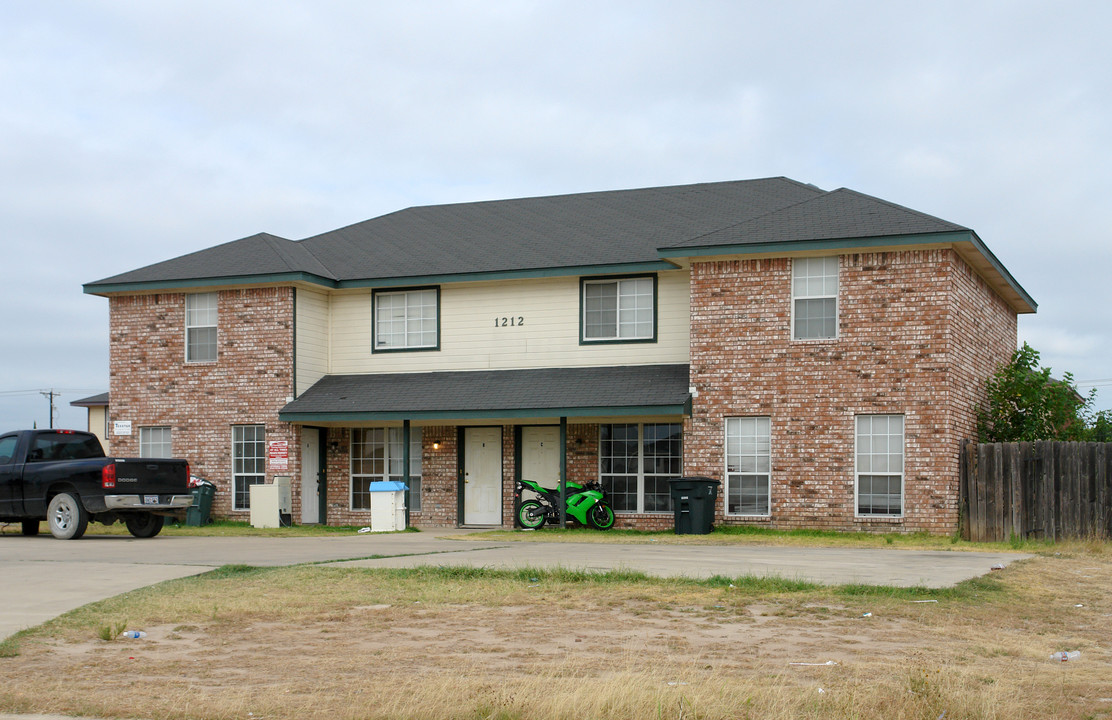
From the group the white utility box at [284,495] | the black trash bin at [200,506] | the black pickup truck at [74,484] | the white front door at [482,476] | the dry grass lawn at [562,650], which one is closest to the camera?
the dry grass lawn at [562,650]

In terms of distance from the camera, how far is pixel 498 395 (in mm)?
24266

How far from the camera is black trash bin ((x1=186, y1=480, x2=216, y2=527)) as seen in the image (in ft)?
84.2

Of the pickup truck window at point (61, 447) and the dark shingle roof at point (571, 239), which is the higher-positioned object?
the dark shingle roof at point (571, 239)

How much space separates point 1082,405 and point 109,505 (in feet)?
64.6

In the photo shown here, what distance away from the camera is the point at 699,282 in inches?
904

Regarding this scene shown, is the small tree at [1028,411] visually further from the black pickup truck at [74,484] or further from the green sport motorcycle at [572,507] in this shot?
the black pickup truck at [74,484]

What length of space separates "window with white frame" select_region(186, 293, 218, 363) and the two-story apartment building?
54 mm

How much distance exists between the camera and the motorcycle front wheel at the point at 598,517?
2372 centimetres

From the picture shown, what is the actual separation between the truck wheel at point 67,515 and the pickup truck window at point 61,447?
2.89 ft

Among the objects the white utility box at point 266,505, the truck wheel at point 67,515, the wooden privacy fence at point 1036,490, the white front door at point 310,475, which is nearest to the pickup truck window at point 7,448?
the truck wheel at point 67,515

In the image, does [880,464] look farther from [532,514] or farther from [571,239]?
[571,239]

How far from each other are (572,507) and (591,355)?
3.30m

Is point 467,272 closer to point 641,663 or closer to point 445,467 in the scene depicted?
point 445,467

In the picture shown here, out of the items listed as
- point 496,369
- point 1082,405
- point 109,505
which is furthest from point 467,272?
point 1082,405
